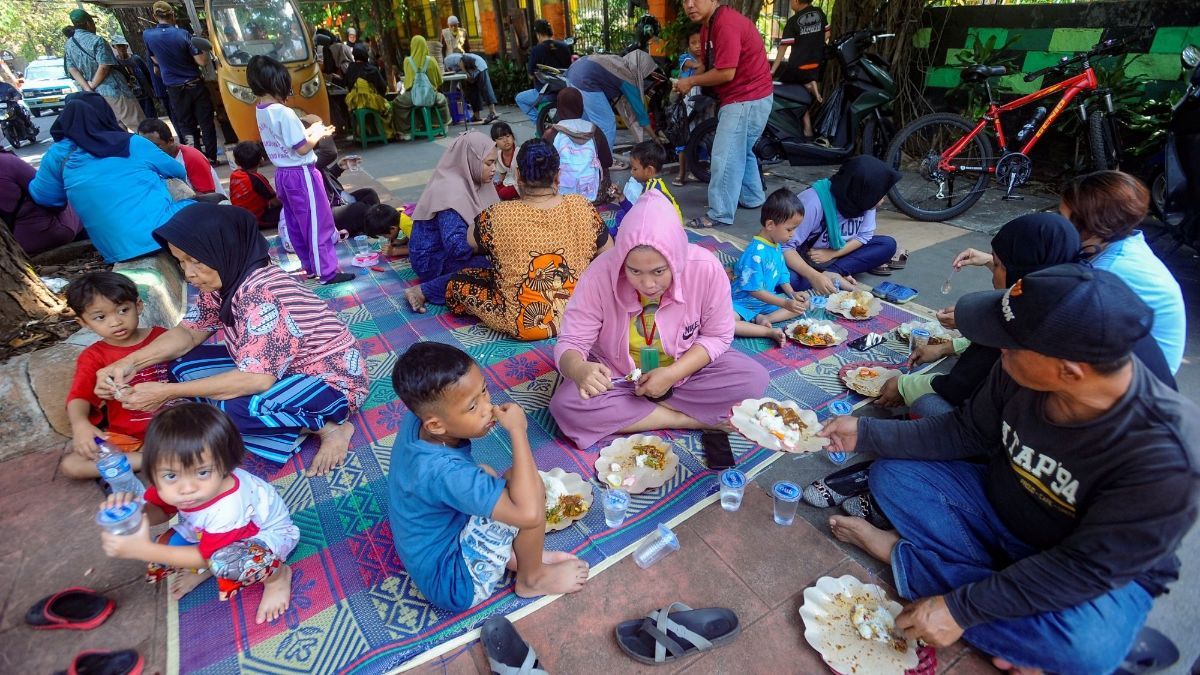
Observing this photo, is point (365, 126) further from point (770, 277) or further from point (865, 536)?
point (865, 536)

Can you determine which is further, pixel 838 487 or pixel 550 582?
pixel 838 487

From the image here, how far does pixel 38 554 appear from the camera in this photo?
216 centimetres

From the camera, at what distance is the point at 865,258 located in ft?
12.6

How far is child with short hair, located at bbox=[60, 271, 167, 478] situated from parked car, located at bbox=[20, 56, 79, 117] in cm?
1753

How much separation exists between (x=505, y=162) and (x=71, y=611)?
420 cm

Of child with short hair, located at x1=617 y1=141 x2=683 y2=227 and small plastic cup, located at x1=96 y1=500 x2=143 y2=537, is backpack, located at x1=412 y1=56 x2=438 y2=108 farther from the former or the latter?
small plastic cup, located at x1=96 y1=500 x2=143 y2=537

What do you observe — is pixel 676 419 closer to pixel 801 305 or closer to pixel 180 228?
pixel 801 305

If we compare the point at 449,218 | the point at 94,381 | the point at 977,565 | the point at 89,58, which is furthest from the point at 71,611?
the point at 89,58

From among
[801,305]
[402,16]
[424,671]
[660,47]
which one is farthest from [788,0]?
[402,16]

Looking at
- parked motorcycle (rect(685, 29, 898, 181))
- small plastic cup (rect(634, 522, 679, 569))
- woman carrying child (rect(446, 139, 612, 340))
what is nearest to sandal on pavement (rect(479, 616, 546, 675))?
small plastic cup (rect(634, 522, 679, 569))

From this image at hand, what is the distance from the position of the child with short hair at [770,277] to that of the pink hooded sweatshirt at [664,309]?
88cm

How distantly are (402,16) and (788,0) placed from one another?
1077cm

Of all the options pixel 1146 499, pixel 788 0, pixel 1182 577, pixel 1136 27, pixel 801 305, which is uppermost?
pixel 788 0

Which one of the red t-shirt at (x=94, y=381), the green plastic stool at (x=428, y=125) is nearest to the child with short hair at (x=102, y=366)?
the red t-shirt at (x=94, y=381)
